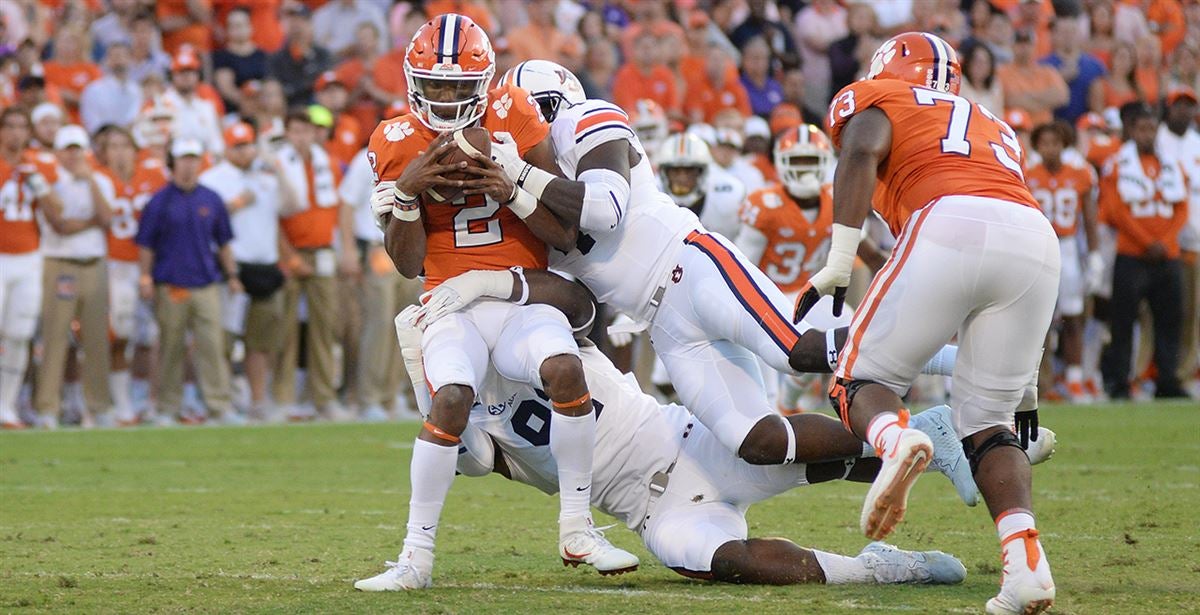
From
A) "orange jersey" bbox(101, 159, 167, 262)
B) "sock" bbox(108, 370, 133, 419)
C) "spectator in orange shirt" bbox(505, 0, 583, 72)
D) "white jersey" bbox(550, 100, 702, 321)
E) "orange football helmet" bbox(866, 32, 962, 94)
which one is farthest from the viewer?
"spectator in orange shirt" bbox(505, 0, 583, 72)

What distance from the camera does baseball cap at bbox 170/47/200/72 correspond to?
41.3 ft

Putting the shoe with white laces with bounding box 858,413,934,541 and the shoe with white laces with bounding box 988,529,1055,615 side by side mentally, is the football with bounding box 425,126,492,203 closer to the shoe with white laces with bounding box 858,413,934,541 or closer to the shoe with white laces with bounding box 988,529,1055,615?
the shoe with white laces with bounding box 858,413,934,541

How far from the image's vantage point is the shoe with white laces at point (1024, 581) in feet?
14.1

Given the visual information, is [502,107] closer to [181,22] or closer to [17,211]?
[17,211]

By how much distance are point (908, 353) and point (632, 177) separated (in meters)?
1.61

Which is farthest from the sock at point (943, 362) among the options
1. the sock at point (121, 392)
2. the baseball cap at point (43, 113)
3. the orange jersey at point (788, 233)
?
the baseball cap at point (43, 113)

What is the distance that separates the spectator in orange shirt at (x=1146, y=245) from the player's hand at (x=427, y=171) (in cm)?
948

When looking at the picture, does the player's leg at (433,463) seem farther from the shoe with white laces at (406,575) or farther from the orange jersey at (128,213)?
the orange jersey at (128,213)

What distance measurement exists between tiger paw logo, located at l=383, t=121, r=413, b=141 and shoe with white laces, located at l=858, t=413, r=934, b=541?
2.03 metres

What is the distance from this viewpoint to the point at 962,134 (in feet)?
15.7

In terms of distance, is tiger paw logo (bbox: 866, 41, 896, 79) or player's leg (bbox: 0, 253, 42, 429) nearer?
tiger paw logo (bbox: 866, 41, 896, 79)

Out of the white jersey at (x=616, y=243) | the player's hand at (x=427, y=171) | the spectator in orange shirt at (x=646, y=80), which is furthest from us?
the spectator in orange shirt at (x=646, y=80)

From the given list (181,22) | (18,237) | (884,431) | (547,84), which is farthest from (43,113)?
(884,431)

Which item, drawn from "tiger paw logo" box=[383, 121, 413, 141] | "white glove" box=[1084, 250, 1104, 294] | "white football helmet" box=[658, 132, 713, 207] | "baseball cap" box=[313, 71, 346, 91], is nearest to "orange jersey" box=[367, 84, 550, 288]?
"tiger paw logo" box=[383, 121, 413, 141]
